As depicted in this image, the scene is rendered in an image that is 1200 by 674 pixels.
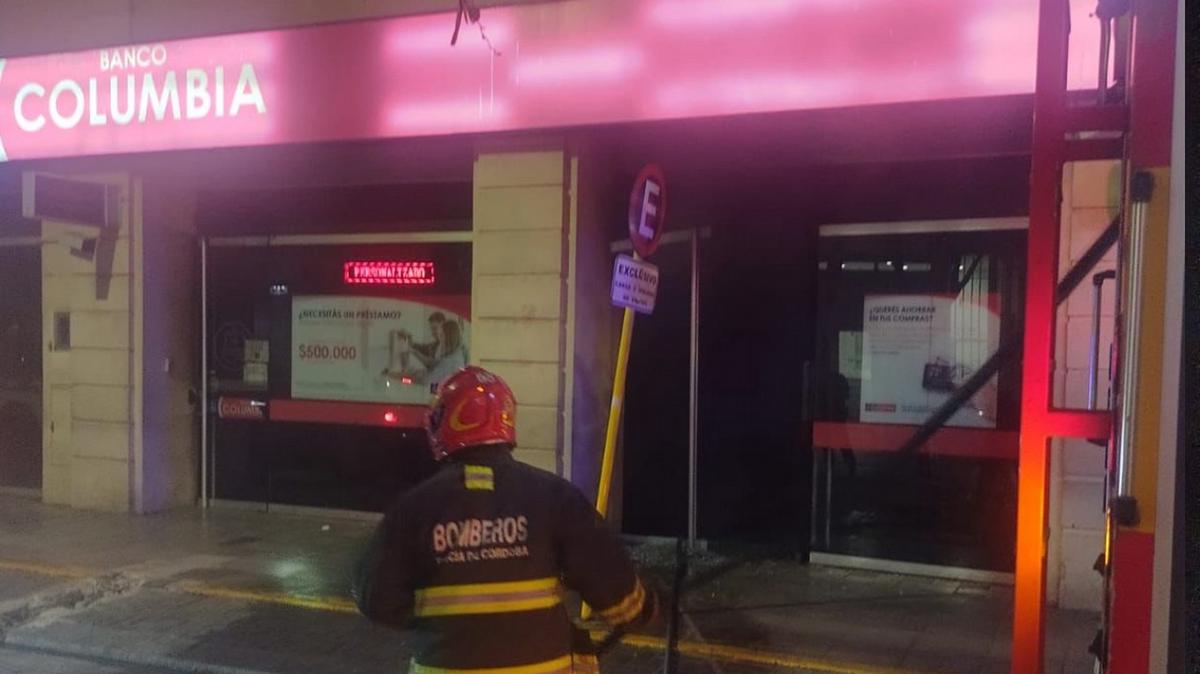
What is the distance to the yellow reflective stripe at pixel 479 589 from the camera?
2889 millimetres

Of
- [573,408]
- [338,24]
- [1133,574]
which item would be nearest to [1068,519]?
[573,408]

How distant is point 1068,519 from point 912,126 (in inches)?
115

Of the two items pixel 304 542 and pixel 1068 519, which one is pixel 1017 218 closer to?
pixel 1068 519

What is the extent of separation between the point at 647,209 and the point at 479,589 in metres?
3.71

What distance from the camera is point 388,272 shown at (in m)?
9.90

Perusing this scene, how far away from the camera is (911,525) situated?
26.8 ft

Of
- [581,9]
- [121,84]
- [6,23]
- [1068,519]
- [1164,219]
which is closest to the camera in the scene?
[1164,219]

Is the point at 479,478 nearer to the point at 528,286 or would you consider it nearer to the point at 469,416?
the point at 469,416

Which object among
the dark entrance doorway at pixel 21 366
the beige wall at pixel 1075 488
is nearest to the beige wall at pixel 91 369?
the dark entrance doorway at pixel 21 366

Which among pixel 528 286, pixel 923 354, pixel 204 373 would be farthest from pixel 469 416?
pixel 204 373

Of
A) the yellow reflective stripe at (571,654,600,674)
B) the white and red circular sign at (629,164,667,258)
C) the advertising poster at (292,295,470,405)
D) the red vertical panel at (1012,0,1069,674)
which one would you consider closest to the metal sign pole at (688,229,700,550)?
the white and red circular sign at (629,164,667,258)

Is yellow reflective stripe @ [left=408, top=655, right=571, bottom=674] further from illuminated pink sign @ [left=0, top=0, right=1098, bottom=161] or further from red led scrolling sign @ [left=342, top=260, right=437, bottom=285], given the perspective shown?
red led scrolling sign @ [left=342, top=260, right=437, bottom=285]

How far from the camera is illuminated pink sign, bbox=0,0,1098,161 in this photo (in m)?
7.01

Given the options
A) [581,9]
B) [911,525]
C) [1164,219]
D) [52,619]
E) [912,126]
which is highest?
[581,9]
